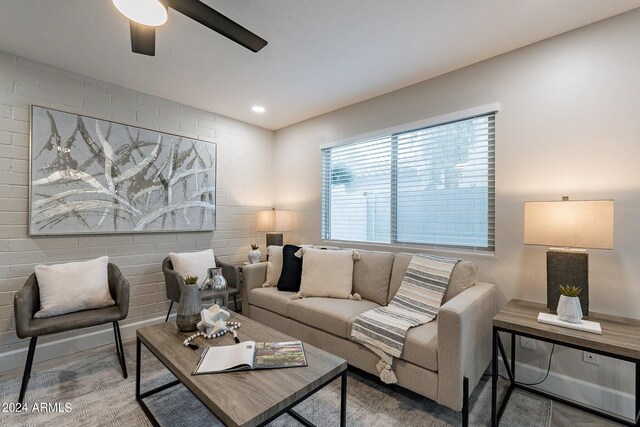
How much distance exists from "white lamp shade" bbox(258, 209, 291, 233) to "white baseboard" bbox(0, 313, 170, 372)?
65.8 inches

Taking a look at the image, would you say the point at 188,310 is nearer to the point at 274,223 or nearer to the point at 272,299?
the point at 272,299

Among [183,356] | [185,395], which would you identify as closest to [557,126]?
[183,356]

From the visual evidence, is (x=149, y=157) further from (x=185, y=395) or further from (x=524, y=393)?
(x=524, y=393)

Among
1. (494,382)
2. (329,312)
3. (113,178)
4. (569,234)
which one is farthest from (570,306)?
(113,178)

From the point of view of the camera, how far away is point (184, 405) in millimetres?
1844

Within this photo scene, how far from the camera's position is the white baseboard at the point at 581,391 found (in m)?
1.78

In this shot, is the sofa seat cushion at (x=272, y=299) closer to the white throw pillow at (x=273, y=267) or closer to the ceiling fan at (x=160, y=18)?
the white throw pillow at (x=273, y=267)

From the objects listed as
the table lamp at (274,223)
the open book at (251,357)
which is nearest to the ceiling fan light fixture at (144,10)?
the open book at (251,357)

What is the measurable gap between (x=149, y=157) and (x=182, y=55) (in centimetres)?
119

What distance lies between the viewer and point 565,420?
1.74 meters

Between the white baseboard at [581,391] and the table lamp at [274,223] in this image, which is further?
the table lamp at [274,223]

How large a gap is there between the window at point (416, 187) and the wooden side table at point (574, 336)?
2.35 feet

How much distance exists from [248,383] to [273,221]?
256cm

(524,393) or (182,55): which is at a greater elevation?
(182,55)
